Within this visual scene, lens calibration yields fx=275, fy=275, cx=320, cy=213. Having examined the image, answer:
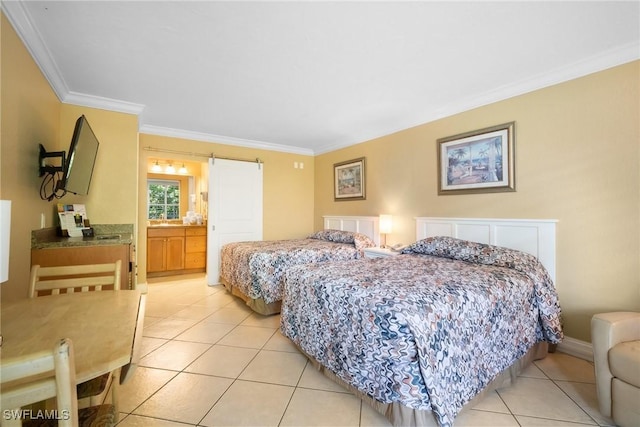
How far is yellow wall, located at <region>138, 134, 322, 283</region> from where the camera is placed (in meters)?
4.29

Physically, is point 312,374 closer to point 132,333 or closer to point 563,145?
point 132,333

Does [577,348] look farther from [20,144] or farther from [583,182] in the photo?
[20,144]

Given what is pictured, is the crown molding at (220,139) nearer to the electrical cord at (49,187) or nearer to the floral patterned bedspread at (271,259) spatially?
the electrical cord at (49,187)

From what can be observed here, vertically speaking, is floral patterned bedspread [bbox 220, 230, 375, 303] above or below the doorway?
below

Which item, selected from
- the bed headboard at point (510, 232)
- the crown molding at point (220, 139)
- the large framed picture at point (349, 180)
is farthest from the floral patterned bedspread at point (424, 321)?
the crown molding at point (220, 139)

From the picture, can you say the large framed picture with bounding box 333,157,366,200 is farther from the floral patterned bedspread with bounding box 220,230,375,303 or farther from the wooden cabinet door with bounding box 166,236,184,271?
the wooden cabinet door with bounding box 166,236,184,271

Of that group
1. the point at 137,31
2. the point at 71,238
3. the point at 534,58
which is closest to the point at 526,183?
the point at 534,58

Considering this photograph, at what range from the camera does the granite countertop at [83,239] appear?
2174mm

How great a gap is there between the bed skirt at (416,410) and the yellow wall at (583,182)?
1.91ft

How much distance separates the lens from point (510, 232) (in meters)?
2.60

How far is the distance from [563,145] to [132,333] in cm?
320

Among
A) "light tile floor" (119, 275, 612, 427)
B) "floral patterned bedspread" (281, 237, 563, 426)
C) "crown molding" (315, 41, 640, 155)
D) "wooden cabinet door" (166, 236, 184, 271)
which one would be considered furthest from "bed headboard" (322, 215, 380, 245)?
"wooden cabinet door" (166, 236, 184, 271)

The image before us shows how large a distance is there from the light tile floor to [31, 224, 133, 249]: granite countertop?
0.93 metres

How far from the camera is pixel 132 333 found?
3.22 ft
